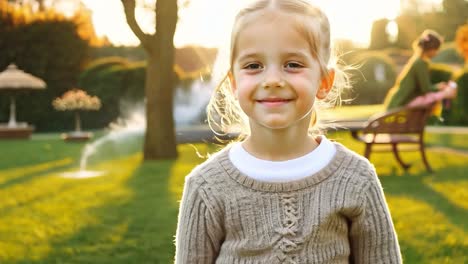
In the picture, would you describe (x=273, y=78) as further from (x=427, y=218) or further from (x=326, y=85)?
(x=427, y=218)

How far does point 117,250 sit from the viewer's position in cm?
489

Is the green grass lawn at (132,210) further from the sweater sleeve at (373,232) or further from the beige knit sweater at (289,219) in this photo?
the sweater sleeve at (373,232)

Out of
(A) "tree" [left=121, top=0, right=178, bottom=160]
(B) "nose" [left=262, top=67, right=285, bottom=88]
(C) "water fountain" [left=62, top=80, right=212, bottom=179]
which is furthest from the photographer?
(C) "water fountain" [left=62, top=80, right=212, bottom=179]

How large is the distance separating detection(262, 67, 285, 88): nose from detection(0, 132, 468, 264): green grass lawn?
0.95 meters

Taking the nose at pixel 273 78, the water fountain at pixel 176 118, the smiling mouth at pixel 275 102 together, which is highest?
the nose at pixel 273 78

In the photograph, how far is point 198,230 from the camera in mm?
1938

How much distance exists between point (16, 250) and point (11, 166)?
6880mm

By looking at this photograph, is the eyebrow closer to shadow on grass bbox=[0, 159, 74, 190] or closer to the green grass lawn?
the green grass lawn

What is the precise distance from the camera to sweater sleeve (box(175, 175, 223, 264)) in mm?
1934

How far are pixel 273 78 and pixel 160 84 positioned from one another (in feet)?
33.3

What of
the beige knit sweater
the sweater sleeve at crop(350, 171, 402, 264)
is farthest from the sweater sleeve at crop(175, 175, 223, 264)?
the sweater sleeve at crop(350, 171, 402, 264)

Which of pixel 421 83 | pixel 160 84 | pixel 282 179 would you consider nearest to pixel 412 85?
pixel 421 83

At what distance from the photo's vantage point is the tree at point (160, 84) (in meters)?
11.6

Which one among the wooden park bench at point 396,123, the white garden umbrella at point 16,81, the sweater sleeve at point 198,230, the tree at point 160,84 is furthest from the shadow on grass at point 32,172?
the white garden umbrella at point 16,81
